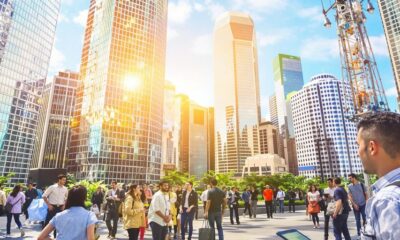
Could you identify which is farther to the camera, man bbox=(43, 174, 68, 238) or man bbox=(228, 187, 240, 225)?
man bbox=(228, 187, 240, 225)

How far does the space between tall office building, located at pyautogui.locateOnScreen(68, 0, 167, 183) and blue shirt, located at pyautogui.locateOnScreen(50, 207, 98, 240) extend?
281ft

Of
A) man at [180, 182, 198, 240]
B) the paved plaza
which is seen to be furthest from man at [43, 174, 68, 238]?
man at [180, 182, 198, 240]

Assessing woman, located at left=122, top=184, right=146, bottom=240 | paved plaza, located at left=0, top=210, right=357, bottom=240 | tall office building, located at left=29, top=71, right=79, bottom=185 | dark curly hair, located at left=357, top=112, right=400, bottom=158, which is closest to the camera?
dark curly hair, located at left=357, top=112, right=400, bottom=158

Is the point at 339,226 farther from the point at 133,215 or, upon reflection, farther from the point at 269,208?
the point at 269,208

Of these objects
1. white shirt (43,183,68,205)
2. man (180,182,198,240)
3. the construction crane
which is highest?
the construction crane

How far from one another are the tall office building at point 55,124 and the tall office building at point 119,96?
33.8 meters

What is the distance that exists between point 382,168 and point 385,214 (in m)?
0.41

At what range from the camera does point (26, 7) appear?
97.1 m

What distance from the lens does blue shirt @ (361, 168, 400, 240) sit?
4.50ft

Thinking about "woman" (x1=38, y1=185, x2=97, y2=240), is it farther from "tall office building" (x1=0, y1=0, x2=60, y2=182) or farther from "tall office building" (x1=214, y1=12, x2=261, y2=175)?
"tall office building" (x1=214, y1=12, x2=261, y2=175)

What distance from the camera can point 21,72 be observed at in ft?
316

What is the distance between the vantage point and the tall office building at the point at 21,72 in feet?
299

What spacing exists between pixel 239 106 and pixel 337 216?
6964 inches

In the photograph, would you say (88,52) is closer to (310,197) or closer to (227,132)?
(310,197)
